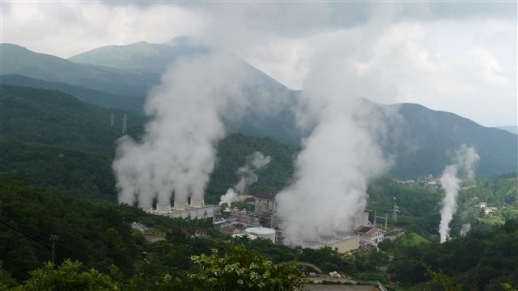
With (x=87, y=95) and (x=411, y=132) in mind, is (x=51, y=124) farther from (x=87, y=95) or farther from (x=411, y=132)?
(x=411, y=132)

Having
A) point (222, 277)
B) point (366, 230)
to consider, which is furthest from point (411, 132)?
point (222, 277)

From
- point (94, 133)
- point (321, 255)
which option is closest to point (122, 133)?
point (94, 133)

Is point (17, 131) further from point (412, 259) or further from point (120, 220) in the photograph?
point (412, 259)

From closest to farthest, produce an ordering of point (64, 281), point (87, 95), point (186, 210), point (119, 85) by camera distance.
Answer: point (64, 281), point (186, 210), point (87, 95), point (119, 85)

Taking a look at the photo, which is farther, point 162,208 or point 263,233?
point 162,208

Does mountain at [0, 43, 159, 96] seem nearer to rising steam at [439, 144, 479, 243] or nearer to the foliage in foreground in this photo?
rising steam at [439, 144, 479, 243]

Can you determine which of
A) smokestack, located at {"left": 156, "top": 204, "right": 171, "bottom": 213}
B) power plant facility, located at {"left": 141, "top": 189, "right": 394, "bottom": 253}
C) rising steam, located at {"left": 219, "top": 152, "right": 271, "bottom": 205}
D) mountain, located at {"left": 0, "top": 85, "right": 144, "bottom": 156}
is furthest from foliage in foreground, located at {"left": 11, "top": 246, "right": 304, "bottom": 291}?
mountain, located at {"left": 0, "top": 85, "right": 144, "bottom": 156}
